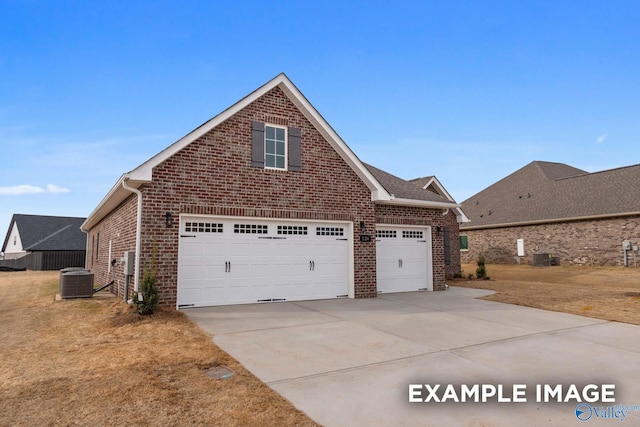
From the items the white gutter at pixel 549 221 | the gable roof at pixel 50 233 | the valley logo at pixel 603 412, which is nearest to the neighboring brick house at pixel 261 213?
the valley logo at pixel 603 412

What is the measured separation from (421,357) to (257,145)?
292 inches

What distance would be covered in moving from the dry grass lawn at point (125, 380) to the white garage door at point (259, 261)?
211cm

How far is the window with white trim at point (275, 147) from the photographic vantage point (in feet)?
36.6

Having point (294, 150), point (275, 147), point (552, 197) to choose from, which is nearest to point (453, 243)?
point (552, 197)

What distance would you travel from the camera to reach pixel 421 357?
567cm

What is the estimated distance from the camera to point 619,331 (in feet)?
24.8

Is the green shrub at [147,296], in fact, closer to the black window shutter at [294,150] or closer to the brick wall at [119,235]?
the brick wall at [119,235]

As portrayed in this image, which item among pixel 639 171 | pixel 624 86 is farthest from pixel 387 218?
pixel 639 171

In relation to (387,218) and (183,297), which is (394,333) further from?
(387,218)

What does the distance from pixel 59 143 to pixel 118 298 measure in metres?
10.6

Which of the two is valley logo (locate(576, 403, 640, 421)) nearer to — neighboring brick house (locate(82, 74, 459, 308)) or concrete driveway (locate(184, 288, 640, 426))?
concrete driveway (locate(184, 288, 640, 426))

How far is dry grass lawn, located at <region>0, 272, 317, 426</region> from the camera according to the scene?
363cm

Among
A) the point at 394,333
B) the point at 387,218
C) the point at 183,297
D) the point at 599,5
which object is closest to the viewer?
the point at 394,333

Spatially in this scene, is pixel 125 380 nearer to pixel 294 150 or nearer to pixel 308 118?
pixel 294 150
